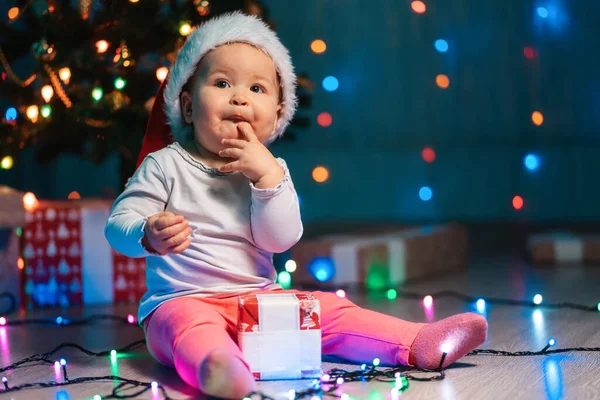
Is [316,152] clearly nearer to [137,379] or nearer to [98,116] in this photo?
[98,116]

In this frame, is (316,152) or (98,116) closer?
Result: (98,116)

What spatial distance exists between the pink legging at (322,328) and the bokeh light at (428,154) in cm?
211

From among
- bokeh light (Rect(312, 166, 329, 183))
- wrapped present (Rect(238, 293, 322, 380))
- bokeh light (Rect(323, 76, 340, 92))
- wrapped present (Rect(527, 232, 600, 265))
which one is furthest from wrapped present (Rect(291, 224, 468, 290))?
bokeh light (Rect(323, 76, 340, 92))

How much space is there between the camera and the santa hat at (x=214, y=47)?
1266 millimetres

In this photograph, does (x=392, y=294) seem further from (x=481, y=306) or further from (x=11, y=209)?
(x=11, y=209)

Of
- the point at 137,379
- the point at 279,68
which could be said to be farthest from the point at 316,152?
the point at 137,379

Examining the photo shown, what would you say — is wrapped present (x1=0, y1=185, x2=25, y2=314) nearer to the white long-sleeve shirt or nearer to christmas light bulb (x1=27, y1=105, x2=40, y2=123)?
christmas light bulb (x1=27, y1=105, x2=40, y2=123)

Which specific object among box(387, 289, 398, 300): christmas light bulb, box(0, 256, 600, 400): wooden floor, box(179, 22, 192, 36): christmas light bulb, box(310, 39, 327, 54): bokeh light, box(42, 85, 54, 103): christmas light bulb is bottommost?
box(0, 256, 600, 400): wooden floor

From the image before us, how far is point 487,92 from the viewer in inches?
126

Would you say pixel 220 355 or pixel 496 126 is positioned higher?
pixel 496 126

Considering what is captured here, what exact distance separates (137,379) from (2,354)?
34 centimetres

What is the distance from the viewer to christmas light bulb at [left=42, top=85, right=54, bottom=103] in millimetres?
1804

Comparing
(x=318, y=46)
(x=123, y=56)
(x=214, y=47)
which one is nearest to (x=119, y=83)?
(x=123, y=56)

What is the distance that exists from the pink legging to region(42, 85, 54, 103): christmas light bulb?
0.79m
